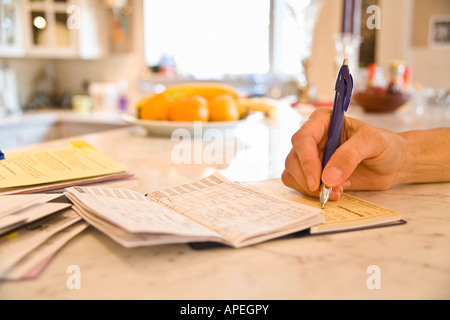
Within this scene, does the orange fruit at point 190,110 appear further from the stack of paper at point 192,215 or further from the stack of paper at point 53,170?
the stack of paper at point 192,215

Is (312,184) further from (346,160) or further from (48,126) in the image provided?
(48,126)

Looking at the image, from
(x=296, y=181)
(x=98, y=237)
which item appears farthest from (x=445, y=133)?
(x=98, y=237)

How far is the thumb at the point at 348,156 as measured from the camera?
0.59 m

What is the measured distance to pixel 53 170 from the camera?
0.77m

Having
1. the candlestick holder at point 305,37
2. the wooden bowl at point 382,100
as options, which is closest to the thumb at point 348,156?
the wooden bowl at point 382,100

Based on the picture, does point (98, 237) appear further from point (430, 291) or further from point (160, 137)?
point (160, 137)

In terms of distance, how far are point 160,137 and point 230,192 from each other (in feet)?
2.56

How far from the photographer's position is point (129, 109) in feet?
12.3

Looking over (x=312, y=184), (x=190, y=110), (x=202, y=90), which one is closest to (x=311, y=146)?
(x=312, y=184)

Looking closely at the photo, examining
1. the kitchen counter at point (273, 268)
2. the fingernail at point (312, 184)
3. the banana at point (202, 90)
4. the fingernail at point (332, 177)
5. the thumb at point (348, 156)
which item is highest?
the banana at point (202, 90)

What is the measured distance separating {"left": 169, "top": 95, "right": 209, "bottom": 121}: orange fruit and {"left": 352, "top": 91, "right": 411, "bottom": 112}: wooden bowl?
88 cm

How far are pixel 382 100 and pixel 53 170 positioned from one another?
1.52 meters

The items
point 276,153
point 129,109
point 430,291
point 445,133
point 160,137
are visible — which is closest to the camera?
point 430,291

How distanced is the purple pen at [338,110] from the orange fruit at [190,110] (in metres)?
0.76
